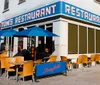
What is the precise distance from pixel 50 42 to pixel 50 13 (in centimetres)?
206

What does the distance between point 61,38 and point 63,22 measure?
1.10 meters

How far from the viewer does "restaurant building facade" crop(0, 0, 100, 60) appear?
13.4m

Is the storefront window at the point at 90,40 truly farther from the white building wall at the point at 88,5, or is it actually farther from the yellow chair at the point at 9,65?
the yellow chair at the point at 9,65

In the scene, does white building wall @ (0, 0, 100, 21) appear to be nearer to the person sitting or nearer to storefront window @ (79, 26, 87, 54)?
storefront window @ (79, 26, 87, 54)

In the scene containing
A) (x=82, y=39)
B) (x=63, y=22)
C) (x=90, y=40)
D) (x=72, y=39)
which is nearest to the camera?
(x=63, y=22)

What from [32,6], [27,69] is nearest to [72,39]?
[32,6]

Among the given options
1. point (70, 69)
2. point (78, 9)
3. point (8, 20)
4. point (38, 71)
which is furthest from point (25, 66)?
point (8, 20)

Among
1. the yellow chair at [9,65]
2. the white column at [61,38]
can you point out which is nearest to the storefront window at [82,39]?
the white column at [61,38]

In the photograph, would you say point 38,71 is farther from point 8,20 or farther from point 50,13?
point 8,20

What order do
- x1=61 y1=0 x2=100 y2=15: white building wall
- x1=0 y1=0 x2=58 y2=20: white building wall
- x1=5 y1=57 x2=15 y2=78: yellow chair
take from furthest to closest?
x1=0 y1=0 x2=58 y2=20: white building wall → x1=61 y1=0 x2=100 y2=15: white building wall → x1=5 y1=57 x2=15 y2=78: yellow chair

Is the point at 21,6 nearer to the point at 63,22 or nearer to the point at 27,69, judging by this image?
the point at 63,22

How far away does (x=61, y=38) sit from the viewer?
13242mm

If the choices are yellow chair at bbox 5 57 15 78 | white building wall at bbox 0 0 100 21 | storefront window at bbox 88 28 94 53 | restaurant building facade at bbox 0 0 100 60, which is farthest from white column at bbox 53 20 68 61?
yellow chair at bbox 5 57 15 78

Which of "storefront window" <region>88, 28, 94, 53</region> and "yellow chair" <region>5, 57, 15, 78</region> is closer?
"yellow chair" <region>5, 57, 15, 78</region>
